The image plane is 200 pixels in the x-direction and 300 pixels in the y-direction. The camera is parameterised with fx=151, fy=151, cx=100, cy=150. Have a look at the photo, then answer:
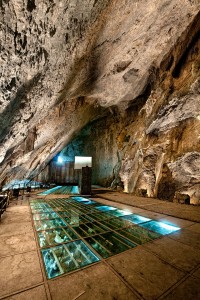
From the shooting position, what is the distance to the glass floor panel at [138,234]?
3.15 m

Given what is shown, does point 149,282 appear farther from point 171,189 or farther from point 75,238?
point 171,189

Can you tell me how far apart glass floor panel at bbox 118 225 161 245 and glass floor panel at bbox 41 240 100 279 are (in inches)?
40.1

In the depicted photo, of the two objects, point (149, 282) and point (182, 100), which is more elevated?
point (182, 100)

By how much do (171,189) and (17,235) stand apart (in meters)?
8.12

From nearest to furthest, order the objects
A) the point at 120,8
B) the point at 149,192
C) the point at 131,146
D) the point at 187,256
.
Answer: the point at 187,256, the point at 120,8, the point at 149,192, the point at 131,146

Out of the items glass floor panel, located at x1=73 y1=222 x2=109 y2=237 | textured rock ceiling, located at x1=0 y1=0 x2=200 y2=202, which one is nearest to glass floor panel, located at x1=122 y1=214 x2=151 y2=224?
glass floor panel, located at x1=73 y1=222 x2=109 y2=237

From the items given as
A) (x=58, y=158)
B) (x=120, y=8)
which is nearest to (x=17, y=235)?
(x=120, y=8)

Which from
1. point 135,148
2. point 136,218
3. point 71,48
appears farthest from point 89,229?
point 135,148

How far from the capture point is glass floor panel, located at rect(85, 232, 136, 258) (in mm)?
2689

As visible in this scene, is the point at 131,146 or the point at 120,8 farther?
the point at 131,146

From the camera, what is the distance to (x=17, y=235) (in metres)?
3.28

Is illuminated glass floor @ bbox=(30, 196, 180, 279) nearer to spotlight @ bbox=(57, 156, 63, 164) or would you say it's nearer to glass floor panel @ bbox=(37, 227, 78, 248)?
glass floor panel @ bbox=(37, 227, 78, 248)

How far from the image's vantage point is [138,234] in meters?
3.43

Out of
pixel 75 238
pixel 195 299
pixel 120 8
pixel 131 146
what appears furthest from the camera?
pixel 131 146
